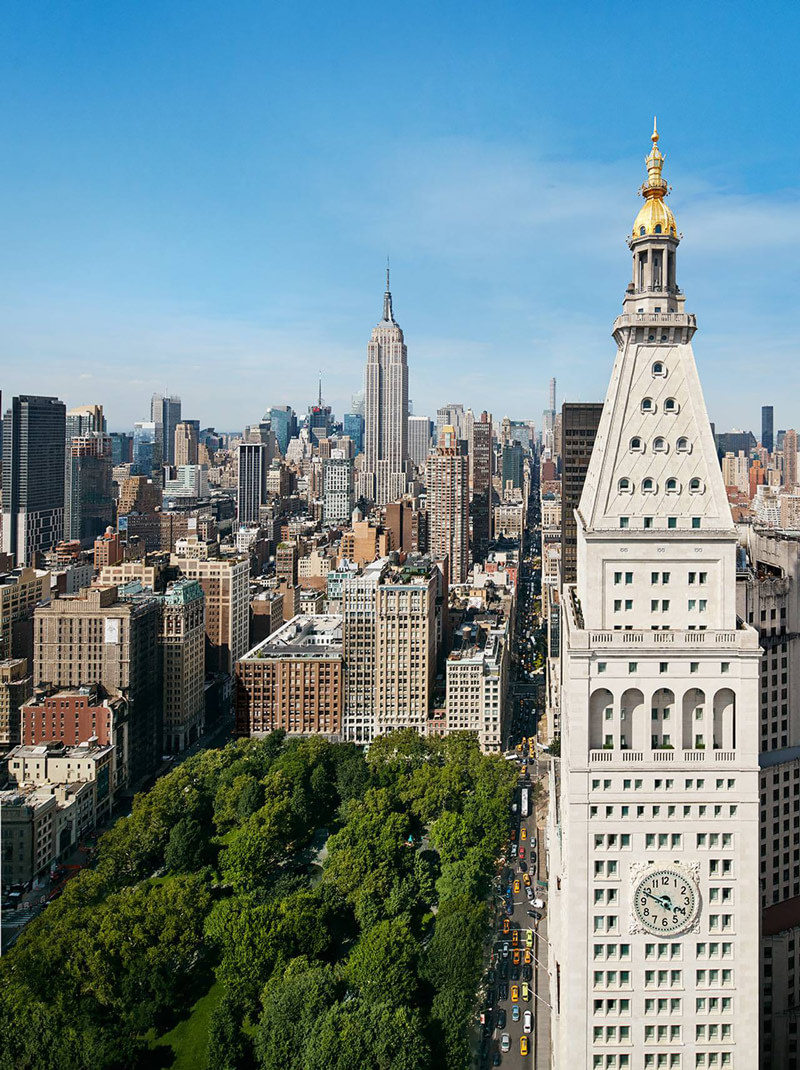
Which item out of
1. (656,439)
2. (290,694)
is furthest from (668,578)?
(290,694)

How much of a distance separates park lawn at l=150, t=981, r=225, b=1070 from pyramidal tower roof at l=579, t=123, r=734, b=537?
A: 36.6m

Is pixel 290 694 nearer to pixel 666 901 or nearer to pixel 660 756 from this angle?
pixel 666 901

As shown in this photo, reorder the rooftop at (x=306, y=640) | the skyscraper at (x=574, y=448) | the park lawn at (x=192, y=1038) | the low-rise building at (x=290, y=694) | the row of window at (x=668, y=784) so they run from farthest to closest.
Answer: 1. the rooftop at (x=306, y=640)
2. the low-rise building at (x=290, y=694)
3. the skyscraper at (x=574, y=448)
4. the park lawn at (x=192, y=1038)
5. the row of window at (x=668, y=784)

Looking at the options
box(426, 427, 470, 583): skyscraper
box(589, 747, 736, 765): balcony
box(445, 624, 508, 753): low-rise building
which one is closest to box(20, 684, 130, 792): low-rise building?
box(445, 624, 508, 753): low-rise building

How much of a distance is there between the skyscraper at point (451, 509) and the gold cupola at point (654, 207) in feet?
490

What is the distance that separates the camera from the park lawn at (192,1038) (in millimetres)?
48500

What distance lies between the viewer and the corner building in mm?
31250

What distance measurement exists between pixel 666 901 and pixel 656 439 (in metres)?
16.0

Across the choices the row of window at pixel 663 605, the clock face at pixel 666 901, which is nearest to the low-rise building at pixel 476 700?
the clock face at pixel 666 901

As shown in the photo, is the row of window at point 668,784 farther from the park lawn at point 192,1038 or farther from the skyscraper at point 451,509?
the skyscraper at point 451,509

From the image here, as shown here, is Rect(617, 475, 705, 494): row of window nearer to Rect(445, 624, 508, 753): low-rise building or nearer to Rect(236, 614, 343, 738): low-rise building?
Rect(445, 624, 508, 753): low-rise building

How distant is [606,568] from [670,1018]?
15.6 metres

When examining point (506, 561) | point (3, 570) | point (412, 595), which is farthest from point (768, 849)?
point (506, 561)

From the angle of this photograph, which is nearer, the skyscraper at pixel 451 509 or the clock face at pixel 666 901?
the clock face at pixel 666 901
